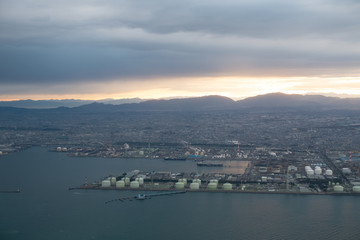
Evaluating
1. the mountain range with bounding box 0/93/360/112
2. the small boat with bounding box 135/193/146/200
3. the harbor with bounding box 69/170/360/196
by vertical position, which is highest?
the mountain range with bounding box 0/93/360/112

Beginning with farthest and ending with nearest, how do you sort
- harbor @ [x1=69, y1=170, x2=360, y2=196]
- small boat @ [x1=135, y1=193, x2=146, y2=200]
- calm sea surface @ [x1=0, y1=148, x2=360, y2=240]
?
harbor @ [x1=69, y1=170, x2=360, y2=196], small boat @ [x1=135, y1=193, x2=146, y2=200], calm sea surface @ [x1=0, y1=148, x2=360, y2=240]

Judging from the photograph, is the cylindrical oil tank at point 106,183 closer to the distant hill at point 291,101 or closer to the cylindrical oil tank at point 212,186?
the cylindrical oil tank at point 212,186

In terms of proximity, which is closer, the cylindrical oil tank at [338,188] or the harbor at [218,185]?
the cylindrical oil tank at [338,188]

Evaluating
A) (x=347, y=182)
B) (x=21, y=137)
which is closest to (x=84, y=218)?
(x=347, y=182)

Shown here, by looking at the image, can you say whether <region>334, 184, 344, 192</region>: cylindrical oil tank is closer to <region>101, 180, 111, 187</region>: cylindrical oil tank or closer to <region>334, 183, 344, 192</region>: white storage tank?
<region>334, 183, 344, 192</region>: white storage tank

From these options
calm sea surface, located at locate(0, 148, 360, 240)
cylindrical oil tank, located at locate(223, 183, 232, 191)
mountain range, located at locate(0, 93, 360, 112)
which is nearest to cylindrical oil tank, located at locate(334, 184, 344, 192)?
calm sea surface, located at locate(0, 148, 360, 240)

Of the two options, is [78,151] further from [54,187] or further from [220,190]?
[220,190]

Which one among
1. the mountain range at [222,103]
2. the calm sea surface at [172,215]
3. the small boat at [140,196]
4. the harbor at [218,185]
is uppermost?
the mountain range at [222,103]

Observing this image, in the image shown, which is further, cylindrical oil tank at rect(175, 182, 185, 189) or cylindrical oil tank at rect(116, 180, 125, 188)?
cylindrical oil tank at rect(116, 180, 125, 188)

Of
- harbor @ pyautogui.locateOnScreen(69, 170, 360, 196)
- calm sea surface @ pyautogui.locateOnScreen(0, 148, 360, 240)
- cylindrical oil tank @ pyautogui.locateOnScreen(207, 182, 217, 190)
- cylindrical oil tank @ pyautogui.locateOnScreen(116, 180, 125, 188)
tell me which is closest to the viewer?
calm sea surface @ pyautogui.locateOnScreen(0, 148, 360, 240)

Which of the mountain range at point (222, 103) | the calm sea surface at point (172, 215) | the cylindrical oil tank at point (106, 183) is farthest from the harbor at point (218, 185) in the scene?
the mountain range at point (222, 103)
